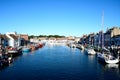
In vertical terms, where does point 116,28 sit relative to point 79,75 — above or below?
above

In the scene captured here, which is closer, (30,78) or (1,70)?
(30,78)

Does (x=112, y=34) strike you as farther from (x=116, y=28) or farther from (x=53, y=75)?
(x=53, y=75)

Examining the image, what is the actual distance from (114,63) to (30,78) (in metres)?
28.3

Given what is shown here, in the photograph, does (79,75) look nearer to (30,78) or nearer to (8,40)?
(30,78)

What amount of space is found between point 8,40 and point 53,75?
91521 millimetres

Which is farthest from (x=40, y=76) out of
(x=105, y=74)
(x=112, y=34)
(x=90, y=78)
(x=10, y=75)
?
(x=112, y=34)

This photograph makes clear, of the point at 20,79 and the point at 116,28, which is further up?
the point at 116,28

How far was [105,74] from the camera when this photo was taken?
50812mm

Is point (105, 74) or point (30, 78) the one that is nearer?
point (30, 78)

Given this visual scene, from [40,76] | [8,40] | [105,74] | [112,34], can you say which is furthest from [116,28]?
[40,76]

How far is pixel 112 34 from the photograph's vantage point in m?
131

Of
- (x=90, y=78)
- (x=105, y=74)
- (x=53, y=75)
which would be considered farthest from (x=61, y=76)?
(x=105, y=74)

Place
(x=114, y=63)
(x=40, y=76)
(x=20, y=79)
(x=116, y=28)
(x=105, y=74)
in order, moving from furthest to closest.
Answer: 1. (x=116, y=28)
2. (x=114, y=63)
3. (x=105, y=74)
4. (x=40, y=76)
5. (x=20, y=79)

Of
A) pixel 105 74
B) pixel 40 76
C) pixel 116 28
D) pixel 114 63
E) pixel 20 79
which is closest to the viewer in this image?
pixel 20 79
